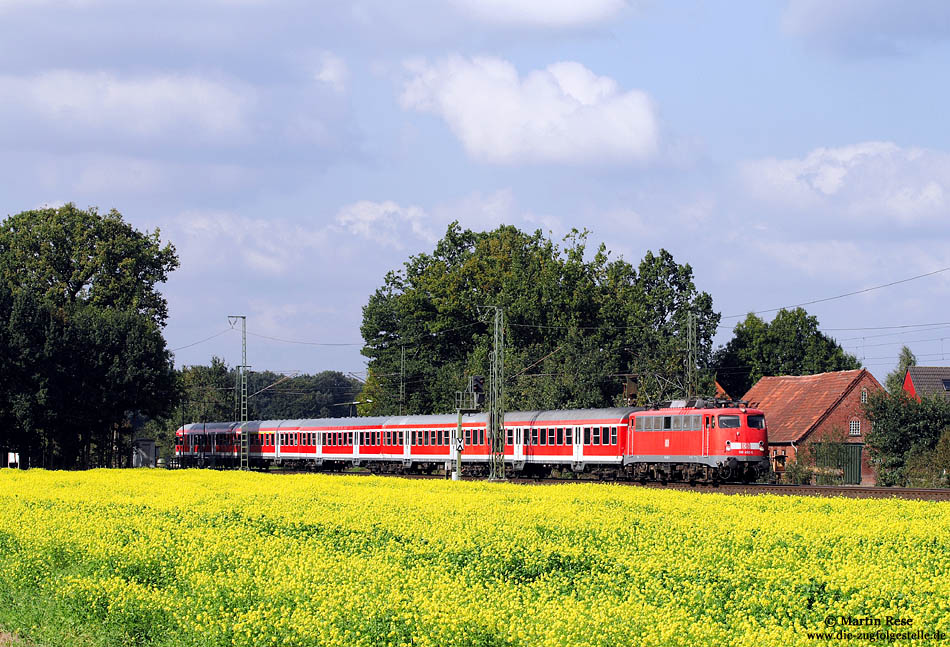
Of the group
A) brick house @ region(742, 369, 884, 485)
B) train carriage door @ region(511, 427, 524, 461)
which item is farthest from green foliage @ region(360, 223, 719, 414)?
train carriage door @ region(511, 427, 524, 461)

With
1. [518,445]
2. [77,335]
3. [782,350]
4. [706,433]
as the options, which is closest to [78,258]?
[77,335]

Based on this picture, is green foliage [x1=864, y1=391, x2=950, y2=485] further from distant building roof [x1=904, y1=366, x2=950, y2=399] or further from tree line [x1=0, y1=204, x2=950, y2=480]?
distant building roof [x1=904, y1=366, x2=950, y2=399]

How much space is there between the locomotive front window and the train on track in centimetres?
4

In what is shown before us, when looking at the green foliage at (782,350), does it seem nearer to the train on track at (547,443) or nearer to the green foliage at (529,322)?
the green foliage at (529,322)

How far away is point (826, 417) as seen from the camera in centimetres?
6962

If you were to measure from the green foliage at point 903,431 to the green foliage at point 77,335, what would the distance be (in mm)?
45783

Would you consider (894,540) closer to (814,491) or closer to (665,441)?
(814,491)

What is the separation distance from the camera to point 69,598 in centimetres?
1366

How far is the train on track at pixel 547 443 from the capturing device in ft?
147

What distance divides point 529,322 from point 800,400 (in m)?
30.1

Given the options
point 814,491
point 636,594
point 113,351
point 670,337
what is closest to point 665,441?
point 814,491

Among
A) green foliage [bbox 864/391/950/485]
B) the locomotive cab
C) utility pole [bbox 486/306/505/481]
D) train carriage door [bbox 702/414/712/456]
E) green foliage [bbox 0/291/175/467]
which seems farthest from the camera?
green foliage [bbox 0/291/175/467]

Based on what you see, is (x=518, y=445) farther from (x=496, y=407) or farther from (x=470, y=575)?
(x=470, y=575)

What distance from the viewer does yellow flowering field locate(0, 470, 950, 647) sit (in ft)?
36.2
